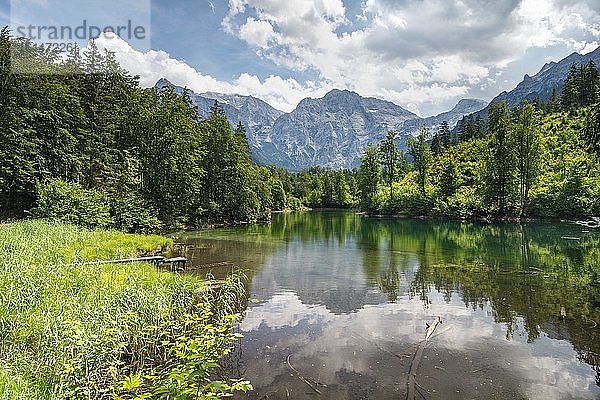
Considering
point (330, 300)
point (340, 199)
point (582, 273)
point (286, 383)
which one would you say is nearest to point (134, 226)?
point (330, 300)

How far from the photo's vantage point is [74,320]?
7.17 meters

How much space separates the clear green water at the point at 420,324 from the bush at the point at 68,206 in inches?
350

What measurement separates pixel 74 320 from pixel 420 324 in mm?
9864

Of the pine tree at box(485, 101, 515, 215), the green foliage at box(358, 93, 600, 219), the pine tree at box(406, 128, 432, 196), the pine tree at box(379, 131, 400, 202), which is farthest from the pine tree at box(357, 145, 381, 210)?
the pine tree at box(485, 101, 515, 215)

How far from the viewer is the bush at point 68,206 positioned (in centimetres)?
2519

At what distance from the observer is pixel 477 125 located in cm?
10050

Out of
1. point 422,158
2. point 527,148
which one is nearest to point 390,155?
point 422,158

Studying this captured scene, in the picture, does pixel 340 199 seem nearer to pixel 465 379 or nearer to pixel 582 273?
pixel 582 273

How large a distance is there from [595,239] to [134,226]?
39455mm

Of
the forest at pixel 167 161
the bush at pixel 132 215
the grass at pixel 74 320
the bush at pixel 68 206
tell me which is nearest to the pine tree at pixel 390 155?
the forest at pixel 167 161

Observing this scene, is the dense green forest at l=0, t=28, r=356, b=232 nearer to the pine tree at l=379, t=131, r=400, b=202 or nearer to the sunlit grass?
the sunlit grass

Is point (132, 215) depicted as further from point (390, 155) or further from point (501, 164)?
point (390, 155)

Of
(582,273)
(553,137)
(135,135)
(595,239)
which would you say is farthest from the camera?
(553,137)

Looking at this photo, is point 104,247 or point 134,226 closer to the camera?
point 104,247
